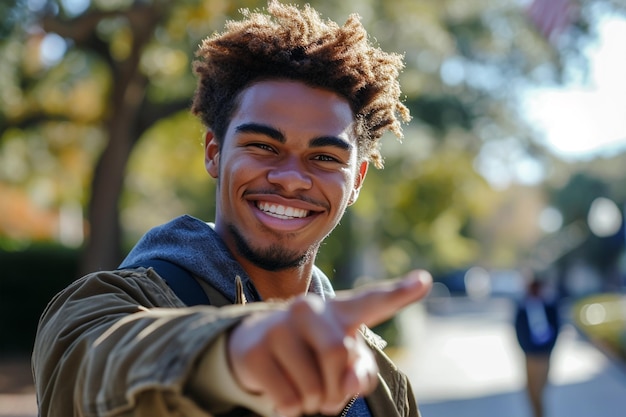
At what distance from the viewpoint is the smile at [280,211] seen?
194cm

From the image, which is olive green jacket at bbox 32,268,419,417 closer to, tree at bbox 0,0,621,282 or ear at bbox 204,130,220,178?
ear at bbox 204,130,220,178

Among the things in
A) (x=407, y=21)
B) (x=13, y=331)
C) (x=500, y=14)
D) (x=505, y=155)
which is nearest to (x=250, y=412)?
(x=407, y=21)

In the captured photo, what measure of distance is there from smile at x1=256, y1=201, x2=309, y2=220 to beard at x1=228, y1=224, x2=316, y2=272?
3.5 inches

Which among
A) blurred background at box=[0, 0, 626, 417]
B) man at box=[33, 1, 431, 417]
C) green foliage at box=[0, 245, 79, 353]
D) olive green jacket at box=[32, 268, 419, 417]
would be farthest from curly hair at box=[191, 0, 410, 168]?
green foliage at box=[0, 245, 79, 353]

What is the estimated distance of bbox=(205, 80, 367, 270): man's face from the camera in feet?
6.32

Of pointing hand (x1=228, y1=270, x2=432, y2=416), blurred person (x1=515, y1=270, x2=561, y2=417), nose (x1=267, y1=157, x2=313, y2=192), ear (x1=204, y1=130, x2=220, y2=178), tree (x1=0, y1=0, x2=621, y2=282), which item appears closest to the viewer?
pointing hand (x1=228, y1=270, x2=432, y2=416)

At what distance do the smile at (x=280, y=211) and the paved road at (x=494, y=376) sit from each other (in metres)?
8.93

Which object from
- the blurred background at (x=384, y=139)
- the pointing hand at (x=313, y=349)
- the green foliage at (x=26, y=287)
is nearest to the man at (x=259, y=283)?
the pointing hand at (x=313, y=349)

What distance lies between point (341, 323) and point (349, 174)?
43.1 inches

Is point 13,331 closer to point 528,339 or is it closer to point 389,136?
point 389,136

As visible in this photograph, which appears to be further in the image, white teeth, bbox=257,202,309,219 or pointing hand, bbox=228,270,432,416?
white teeth, bbox=257,202,309,219

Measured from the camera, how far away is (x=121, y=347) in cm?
124

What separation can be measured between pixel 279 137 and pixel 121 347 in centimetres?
80

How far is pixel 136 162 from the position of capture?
57.9ft
